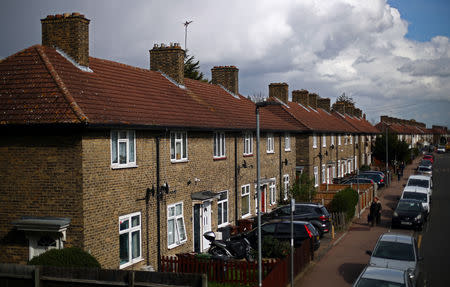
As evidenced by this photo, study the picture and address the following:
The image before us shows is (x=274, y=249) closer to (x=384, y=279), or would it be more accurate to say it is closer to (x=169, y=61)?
(x=384, y=279)

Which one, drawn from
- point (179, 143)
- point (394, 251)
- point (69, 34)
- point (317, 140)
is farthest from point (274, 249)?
point (317, 140)

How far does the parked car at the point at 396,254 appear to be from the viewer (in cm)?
1432

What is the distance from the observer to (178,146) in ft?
59.5

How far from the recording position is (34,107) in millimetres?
13492

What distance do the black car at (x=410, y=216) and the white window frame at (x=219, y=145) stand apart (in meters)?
10.6

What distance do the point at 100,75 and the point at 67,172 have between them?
5.34m

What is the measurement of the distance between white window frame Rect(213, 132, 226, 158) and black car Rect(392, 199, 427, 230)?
1060 centimetres

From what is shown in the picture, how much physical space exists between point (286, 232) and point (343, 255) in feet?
8.49

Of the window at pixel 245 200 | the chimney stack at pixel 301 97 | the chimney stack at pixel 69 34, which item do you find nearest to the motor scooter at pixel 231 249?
the window at pixel 245 200

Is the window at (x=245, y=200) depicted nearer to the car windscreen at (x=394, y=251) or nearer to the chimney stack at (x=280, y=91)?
the car windscreen at (x=394, y=251)

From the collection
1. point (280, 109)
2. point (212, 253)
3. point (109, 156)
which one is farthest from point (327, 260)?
point (280, 109)

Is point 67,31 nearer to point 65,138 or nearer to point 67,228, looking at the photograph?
point 65,138

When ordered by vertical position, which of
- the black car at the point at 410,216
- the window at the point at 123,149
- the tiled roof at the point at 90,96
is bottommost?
the black car at the point at 410,216

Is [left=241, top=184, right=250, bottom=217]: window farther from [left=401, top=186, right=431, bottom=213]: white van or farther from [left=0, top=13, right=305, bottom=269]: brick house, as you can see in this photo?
[left=401, top=186, right=431, bottom=213]: white van
